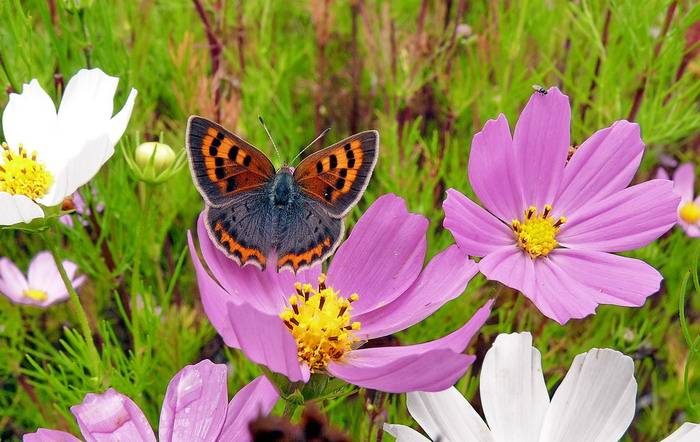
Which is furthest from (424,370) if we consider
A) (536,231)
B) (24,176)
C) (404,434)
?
(24,176)

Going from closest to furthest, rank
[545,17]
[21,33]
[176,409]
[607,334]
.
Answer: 1. [176,409]
2. [21,33]
3. [607,334]
4. [545,17]

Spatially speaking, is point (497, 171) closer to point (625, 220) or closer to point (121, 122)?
point (625, 220)

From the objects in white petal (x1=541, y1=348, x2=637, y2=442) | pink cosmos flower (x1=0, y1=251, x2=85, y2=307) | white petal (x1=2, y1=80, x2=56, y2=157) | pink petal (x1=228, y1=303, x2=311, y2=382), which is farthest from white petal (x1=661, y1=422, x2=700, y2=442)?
pink cosmos flower (x1=0, y1=251, x2=85, y2=307)

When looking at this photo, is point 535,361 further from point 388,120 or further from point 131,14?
point 131,14

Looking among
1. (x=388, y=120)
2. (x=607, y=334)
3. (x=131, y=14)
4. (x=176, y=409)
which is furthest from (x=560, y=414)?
(x=131, y=14)

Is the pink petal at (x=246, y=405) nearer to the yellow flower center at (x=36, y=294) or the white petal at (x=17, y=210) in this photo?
the white petal at (x=17, y=210)
